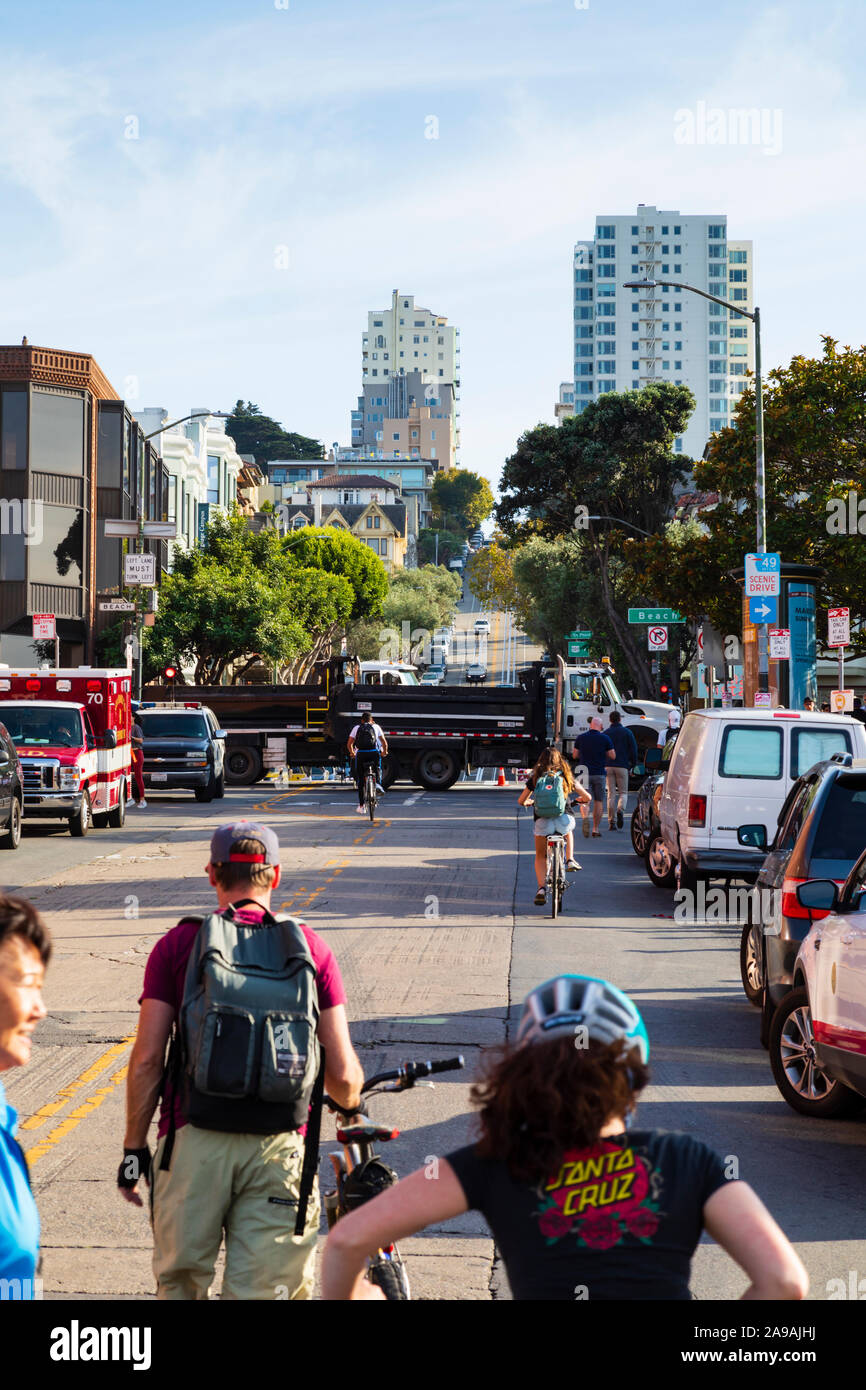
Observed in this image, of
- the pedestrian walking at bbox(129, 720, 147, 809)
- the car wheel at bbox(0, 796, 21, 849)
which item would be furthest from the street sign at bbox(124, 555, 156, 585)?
the car wheel at bbox(0, 796, 21, 849)

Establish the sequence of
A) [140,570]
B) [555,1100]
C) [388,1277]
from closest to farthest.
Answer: [555,1100] → [388,1277] → [140,570]

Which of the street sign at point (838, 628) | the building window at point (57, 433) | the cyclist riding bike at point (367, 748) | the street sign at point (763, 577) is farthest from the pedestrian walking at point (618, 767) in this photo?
the building window at point (57, 433)

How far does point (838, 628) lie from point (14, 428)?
29.2 m

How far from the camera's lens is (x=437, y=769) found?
37875mm

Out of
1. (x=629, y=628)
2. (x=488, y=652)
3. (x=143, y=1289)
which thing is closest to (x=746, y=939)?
(x=143, y=1289)

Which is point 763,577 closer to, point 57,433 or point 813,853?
point 813,853

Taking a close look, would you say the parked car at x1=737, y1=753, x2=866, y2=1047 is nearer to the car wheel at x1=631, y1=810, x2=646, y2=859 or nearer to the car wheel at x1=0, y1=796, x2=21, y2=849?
the car wheel at x1=631, y1=810, x2=646, y2=859

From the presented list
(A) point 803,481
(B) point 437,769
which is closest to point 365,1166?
(B) point 437,769

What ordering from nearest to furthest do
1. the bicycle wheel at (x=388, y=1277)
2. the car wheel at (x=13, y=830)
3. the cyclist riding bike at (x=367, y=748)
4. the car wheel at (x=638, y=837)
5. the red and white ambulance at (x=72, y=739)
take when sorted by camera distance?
the bicycle wheel at (x=388, y=1277) → the car wheel at (x=638, y=837) → the car wheel at (x=13, y=830) → the red and white ambulance at (x=72, y=739) → the cyclist riding bike at (x=367, y=748)

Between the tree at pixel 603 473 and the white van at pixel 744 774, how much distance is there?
43.1 m

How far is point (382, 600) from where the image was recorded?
11394 cm

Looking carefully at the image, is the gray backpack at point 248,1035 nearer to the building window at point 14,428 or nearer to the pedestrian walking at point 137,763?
the pedestrian walking at point 137,763

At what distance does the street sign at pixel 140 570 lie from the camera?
3947 centimetres
